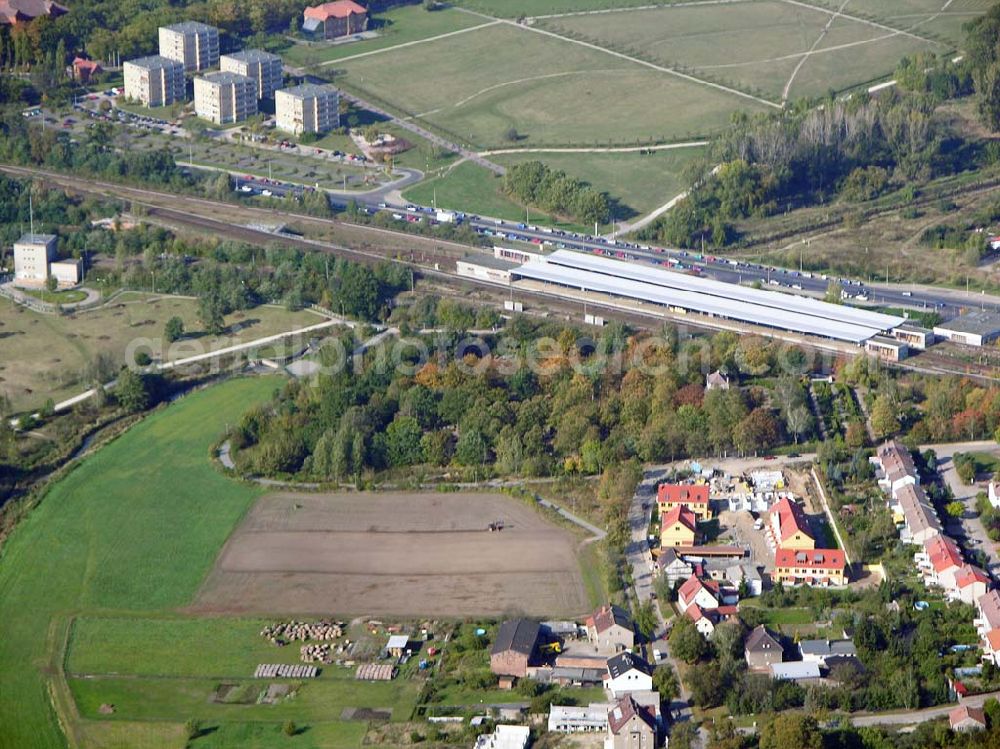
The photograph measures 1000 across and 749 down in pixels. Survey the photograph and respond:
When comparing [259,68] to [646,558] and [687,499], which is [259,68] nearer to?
[687,499]

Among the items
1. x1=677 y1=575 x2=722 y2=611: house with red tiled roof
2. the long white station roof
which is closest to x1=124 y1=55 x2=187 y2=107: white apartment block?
the long white station roof

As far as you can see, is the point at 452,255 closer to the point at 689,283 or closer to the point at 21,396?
the point at 689,283

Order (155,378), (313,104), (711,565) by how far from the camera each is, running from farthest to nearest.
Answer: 1. (313,104)
2. (155,378)
3. (711,565)

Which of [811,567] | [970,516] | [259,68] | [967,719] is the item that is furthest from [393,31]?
[967,719]

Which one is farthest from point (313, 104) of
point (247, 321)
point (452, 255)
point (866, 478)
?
point (866, 478)

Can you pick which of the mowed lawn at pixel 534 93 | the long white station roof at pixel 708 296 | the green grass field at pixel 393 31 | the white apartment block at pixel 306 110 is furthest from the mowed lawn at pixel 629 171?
the green grass field at pixel 393 31

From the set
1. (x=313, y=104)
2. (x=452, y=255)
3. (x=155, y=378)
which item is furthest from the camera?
(x=313, y=104)

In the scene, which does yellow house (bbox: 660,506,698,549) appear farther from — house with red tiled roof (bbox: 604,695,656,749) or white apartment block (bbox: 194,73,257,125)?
white apartment block (bbox: 194,73,257,125)
